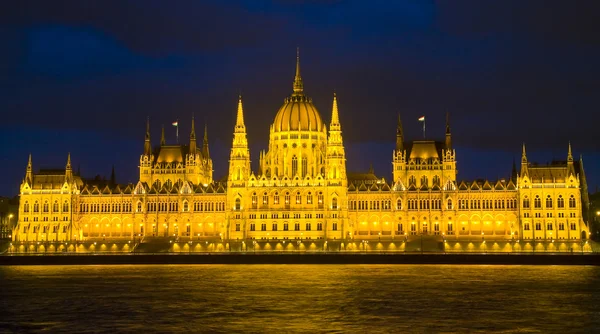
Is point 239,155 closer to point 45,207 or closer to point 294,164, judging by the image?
point 294,164

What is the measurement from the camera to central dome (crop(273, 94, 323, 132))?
169 m

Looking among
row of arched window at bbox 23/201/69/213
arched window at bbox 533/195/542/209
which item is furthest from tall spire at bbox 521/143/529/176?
row of arched window at bbox 23/201/69/213

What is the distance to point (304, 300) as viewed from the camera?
252ft

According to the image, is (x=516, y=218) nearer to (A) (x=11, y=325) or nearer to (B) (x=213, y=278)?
(B) (x=213, y=278)

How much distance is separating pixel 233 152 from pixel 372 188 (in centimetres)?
2435

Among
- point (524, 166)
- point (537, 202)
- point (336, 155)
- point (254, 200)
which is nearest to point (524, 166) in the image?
point (524, 166)

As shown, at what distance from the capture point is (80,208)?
549 ft

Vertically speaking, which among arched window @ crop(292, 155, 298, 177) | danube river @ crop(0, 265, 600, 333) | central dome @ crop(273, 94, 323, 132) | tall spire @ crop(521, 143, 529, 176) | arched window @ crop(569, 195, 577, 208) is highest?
central dome @ crop(273, 94, 323, 132)

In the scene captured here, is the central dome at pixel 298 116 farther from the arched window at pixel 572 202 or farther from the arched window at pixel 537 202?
the arched window at pixel 572 202

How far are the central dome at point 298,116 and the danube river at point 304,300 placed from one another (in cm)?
5884

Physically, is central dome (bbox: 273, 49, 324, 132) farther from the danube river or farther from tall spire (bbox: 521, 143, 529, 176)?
the danube river

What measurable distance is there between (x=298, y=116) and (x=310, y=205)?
1867 centimetres

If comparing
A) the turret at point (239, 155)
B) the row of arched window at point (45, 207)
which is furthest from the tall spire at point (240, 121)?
the row of arched window at point (45, 207)

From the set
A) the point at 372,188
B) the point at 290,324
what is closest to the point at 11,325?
the point at 290,324
